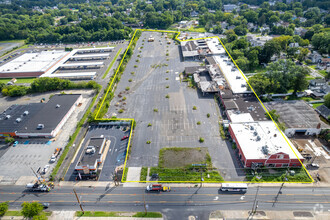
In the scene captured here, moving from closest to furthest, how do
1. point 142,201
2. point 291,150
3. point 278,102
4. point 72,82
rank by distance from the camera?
point 142,201 < point 291,150 < point 278,102 < point 72,82

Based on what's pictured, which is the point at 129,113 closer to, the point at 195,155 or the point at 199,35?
the point at 195,155

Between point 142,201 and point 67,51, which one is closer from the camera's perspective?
point 142,201

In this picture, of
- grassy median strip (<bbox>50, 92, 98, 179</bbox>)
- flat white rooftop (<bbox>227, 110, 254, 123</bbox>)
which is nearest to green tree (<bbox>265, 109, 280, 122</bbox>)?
flat white rooftop (<bbox>227, 110, 254, 123</bbox>)

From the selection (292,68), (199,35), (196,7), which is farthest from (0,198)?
(196,7)

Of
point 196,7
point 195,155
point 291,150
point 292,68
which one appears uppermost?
point 196,7

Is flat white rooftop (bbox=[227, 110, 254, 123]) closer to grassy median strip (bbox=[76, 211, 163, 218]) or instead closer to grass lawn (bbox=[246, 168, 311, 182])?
grass lawn (bbox=[246, 168, 311, 182])

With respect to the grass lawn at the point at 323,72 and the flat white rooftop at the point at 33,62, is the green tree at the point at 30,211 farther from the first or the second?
the grass lawn at the point at 323,72

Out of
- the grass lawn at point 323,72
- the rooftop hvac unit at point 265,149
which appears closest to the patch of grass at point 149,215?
the rooftop hvac unit at point 265,149
